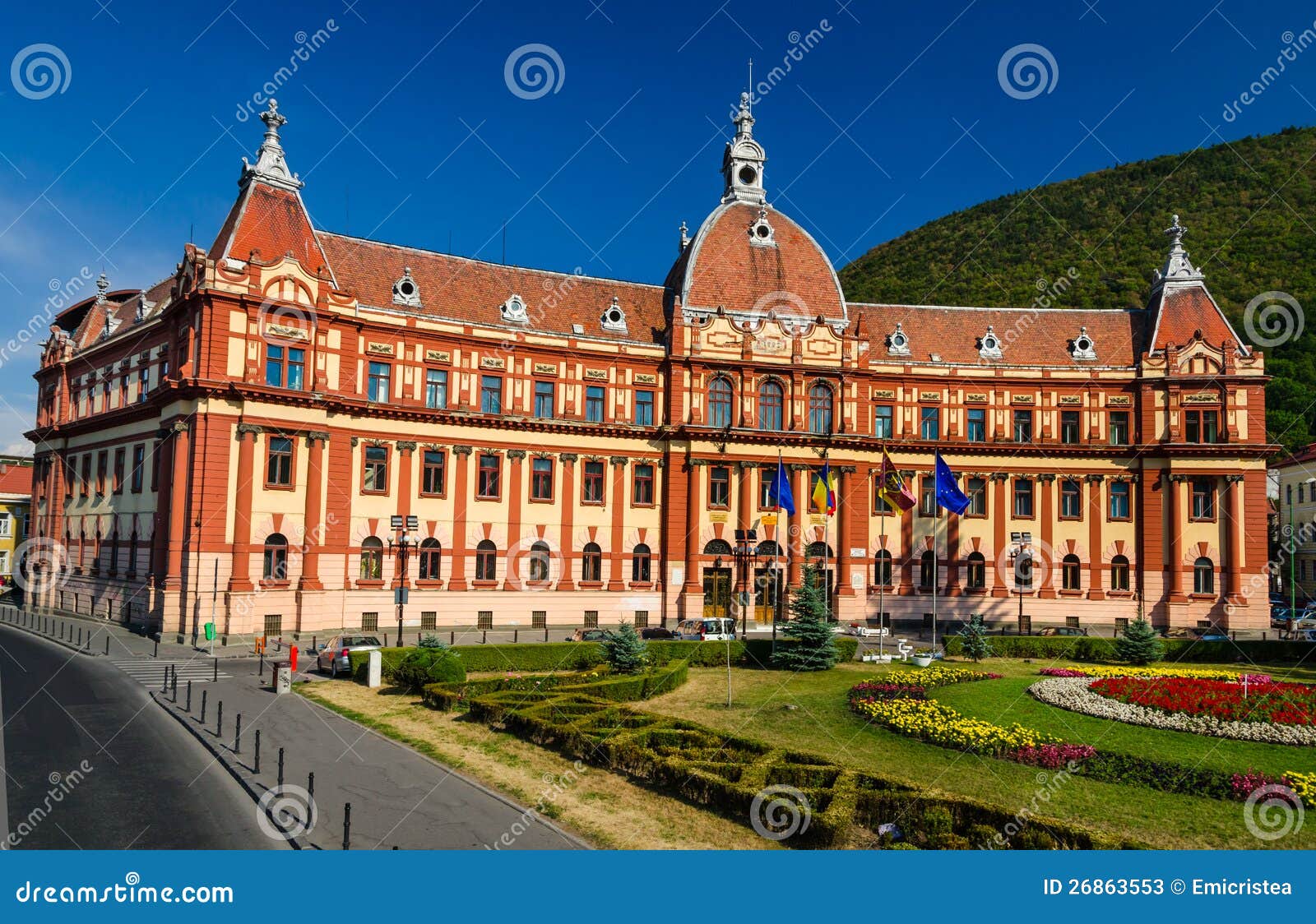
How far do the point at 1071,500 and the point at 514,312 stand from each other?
38109 mm

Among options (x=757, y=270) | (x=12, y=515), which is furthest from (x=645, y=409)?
(x=12, y=515)

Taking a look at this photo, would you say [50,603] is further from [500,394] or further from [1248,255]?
[1248,255]

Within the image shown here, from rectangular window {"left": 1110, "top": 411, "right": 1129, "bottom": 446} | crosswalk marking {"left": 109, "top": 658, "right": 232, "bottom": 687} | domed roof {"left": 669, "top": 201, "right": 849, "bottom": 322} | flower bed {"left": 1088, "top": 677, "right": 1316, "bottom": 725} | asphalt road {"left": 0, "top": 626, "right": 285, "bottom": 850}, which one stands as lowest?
crosswalk marking {"left": 109, "top": 658, "right": 232, "bottom": 687}

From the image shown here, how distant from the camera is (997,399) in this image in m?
57.7

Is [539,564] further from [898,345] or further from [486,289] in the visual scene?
[898,345]

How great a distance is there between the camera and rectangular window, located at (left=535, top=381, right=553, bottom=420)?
5234 centimetres

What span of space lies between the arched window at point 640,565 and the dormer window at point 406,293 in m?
19.6

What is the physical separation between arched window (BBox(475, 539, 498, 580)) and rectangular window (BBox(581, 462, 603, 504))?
6.31 metres

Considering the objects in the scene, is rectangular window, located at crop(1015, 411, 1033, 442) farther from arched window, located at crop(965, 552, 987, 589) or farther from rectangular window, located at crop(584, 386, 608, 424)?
rectangular window, located at crop(584, 386, 608, 424)

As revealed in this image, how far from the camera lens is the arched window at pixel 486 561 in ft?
165

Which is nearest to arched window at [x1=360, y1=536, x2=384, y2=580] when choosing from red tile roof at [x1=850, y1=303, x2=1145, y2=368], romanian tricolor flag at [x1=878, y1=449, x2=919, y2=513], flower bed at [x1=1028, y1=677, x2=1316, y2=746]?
romanian tricolor flag at [x1=878, y1=449, x2=919, y2=513]

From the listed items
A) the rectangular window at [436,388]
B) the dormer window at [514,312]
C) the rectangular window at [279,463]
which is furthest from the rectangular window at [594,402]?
the rectangular window at [279,463]

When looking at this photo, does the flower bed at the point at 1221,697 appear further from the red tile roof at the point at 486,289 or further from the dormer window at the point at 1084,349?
the red tile roof at the point at 486,289

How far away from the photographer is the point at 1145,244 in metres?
106
